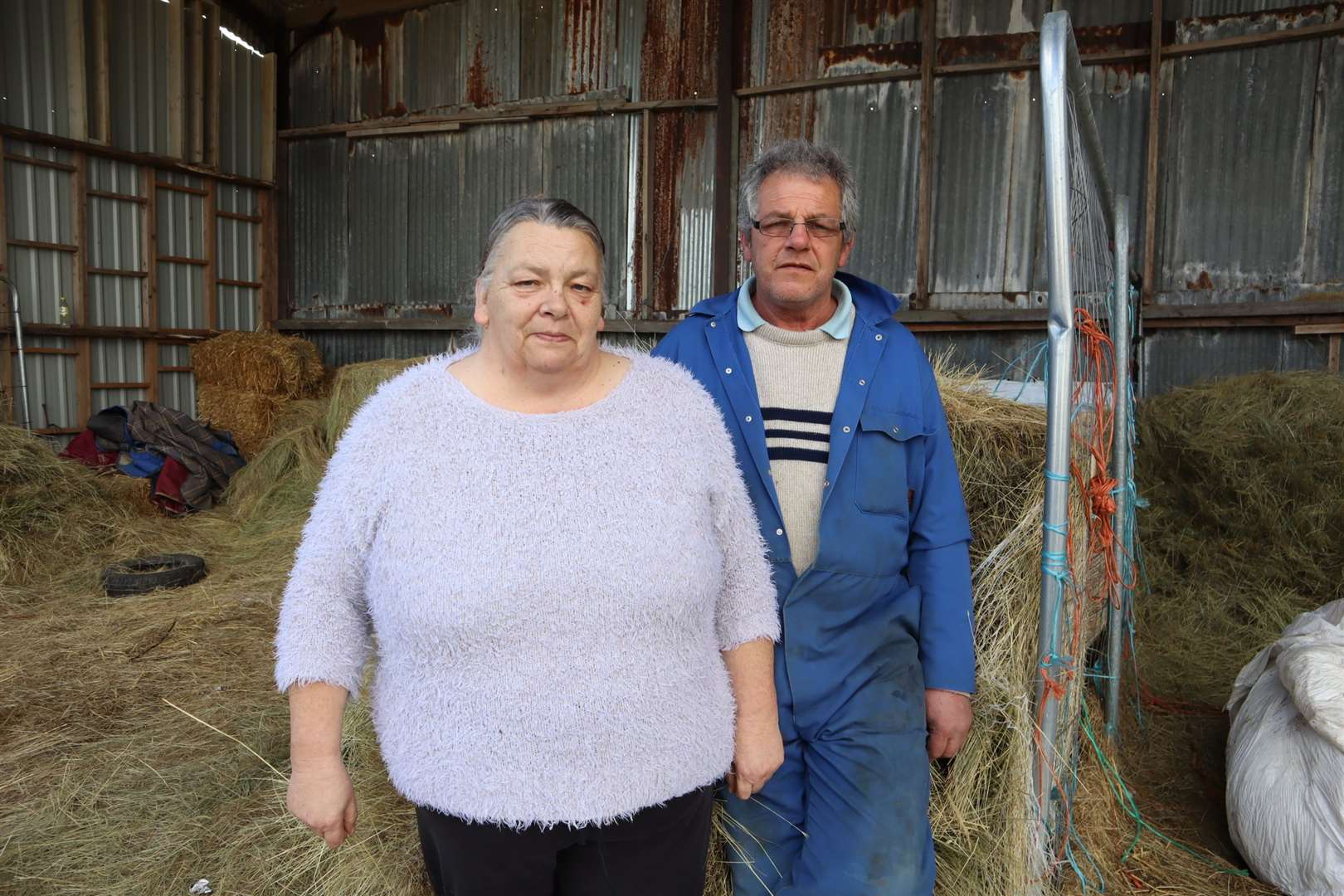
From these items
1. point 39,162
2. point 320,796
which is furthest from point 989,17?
point 39,162

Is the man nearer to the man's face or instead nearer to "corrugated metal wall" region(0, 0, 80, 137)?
the man's face

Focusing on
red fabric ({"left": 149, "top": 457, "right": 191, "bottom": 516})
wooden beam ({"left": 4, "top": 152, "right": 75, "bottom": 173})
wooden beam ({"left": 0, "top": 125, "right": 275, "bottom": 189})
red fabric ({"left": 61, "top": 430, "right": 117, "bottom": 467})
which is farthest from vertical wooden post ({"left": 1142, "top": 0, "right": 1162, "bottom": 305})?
wooden beam ({"left": 4, "top": 152, "right": 75, "bottom": 173})

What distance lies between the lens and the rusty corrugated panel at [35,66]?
6.64 m

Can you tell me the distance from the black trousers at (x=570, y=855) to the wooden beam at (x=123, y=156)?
7.52 m

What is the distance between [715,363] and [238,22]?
8425 millimetres

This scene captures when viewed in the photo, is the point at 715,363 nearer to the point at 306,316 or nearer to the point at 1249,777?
the point at 1249,777

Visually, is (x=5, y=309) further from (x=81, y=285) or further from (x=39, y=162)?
(x=39, y=162)

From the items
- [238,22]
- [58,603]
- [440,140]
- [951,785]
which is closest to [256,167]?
[238,22]

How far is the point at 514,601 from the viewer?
125 cm

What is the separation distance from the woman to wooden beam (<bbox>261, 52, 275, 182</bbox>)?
832 centimetres

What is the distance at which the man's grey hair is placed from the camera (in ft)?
6.30

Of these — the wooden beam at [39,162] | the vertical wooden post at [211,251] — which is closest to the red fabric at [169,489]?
the vertical wooden post at [211,251]

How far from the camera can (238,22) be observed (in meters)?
8.27

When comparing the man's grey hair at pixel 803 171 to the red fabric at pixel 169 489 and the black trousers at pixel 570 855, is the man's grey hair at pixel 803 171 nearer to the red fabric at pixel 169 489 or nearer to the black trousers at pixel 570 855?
the black trousers at pixel 570 855
